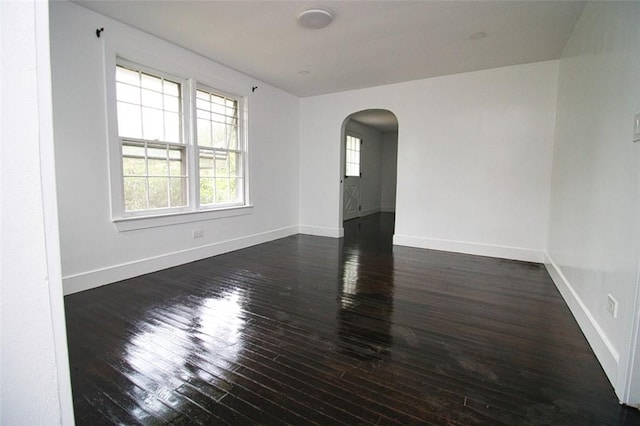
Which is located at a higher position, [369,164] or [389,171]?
[369,164]

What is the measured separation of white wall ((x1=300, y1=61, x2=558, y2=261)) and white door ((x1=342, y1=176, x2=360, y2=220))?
265cm

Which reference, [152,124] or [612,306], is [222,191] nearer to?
[152,124]

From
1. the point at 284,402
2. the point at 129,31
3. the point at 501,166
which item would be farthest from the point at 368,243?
the point at 129,31

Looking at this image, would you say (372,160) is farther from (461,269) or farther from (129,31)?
(129,31)

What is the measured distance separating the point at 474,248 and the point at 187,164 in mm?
4301

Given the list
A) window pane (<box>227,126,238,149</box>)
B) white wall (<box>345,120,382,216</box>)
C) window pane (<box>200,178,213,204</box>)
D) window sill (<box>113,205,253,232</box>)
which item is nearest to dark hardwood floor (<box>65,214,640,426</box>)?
window sill (<box>113,205,253,232</box>)

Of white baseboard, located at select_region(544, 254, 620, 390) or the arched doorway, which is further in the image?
the arched doorway

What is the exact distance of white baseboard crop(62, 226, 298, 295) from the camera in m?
3.03

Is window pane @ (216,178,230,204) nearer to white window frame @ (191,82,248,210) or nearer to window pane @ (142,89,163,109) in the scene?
white window frame @ (191,82,248,210)

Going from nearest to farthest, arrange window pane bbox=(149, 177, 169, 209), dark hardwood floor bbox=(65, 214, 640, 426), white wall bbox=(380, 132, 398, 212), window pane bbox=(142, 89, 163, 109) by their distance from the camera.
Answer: dark hardwood floor bbox=(65, 214, 640, 426) → window pane bbox=(142, 89, 163, 109) → window pane bbox=(149, 177, 169, 209) → white wall bbox=(380, 132, 398, 212)

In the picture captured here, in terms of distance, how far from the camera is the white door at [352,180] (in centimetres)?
805

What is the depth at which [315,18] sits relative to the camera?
2.99 metres

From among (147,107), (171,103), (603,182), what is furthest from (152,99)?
(603,182)

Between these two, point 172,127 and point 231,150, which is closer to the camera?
point 172,127
